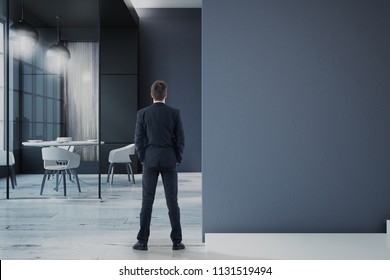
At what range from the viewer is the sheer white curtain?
26.0ft

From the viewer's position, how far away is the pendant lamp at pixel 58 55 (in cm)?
816

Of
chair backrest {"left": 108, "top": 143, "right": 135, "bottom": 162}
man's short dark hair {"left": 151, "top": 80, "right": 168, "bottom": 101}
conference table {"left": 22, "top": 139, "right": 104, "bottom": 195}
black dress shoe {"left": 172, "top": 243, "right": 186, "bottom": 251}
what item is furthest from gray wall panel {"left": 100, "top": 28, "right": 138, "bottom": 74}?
black dress shoe {"left": 172, "top": 243, "right": 186, "bottom": 251}

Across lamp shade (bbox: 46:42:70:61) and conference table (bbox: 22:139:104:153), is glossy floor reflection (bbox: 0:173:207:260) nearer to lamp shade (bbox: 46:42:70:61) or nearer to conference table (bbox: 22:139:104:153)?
conference table (bbox: 22:139:104:153)

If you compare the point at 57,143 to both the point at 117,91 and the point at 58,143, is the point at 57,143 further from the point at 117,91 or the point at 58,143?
the point at 117,91

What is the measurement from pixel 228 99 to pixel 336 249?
64.5 inches

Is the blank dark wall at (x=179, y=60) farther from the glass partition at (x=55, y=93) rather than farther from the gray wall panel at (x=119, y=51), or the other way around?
the glass partition at (x=55, y=93)

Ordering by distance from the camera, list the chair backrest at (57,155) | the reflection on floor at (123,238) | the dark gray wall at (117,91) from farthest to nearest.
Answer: the dark gray wall at (117,91) < the chair backrest at (57,155) < the reflection on floor at (123,238)

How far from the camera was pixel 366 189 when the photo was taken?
4457 millimetres

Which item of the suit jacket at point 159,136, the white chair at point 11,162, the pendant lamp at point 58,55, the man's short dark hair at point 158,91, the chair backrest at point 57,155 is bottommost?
the white chair at point 11,162

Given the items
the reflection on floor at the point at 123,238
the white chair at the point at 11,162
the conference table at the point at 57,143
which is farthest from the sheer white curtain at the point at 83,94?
the reflection on floor at the point at 123,238

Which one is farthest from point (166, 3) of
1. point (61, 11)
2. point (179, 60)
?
point (61, 11)

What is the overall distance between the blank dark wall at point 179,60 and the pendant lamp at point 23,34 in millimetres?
4223

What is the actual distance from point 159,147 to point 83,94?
15.1 ft

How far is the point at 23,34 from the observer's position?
25.8ft
